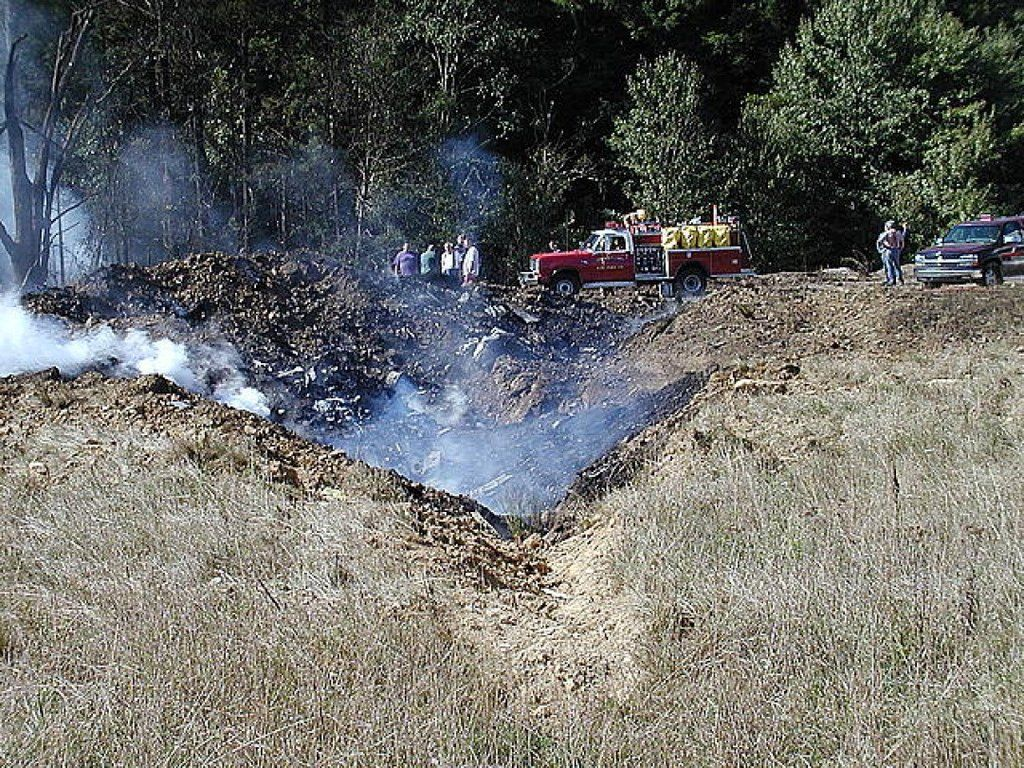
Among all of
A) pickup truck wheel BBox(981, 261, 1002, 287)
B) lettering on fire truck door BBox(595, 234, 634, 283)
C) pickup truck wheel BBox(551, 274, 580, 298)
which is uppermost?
lettering on fire truck door BBox(595, 234, 634, 283)

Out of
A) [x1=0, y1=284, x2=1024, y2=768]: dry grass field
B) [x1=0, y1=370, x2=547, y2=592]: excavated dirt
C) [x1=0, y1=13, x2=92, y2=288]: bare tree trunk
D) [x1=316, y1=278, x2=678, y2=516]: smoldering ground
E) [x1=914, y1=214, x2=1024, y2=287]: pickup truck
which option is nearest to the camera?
[x1=0, y1=284, x2=1024, y2=768]: dry grass field

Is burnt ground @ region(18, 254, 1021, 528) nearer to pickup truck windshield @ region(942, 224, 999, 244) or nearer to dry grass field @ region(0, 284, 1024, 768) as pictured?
pickup truck windshield @ region(942, 224, 999, 244)

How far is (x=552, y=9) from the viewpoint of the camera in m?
34.1

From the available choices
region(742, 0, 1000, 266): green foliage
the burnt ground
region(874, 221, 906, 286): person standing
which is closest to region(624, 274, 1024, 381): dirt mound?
the burnt ground

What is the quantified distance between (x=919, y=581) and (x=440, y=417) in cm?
999

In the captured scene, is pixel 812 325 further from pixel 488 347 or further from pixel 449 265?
pixel 449 265

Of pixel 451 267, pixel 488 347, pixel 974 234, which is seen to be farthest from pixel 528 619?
pixel 974 234

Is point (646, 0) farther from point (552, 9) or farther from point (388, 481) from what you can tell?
point (388, 481)

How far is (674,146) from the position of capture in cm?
3156

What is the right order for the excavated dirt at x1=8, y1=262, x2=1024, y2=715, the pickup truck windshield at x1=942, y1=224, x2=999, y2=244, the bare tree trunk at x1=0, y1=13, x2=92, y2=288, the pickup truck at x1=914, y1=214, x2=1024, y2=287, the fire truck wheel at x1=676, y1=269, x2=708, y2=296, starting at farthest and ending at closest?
1. the fire truck wheel at x1=676, y1=269, x2=708, y2=296
2. the pickup truck windshield at x1=942, y1=224, x2=999, y2=244
3. the pickup truck at x1=914, y1=214, x2=1024, y2=287
4. the bare tree trunk at x1=0, y1=13, x2=92, y2=288
5. the excavated dirt at x1=8, y1=262, x2=1024, y2=715

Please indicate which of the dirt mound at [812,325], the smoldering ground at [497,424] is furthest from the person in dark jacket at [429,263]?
the dirt mound at [812,325]

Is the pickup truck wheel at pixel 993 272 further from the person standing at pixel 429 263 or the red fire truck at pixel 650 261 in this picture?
the person standing at pixel 429 263

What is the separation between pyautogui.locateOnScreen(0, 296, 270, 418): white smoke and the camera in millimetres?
13023

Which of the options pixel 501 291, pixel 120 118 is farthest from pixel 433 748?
pixel 120 118
